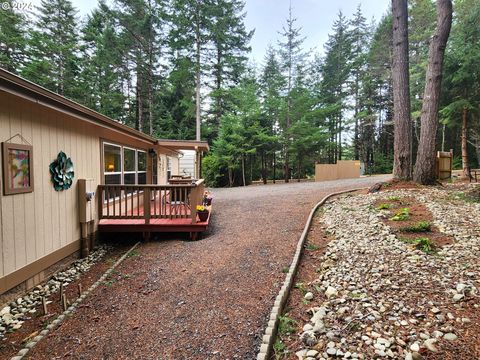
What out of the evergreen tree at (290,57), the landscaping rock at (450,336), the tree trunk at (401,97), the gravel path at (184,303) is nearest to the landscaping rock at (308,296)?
the gravel path at (184,303)

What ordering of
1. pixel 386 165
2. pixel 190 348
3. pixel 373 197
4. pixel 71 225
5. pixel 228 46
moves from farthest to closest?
pixel 386 165 → pixel 228 46 → pixel 373 197 → pixel 71 225 → pixel 190 348

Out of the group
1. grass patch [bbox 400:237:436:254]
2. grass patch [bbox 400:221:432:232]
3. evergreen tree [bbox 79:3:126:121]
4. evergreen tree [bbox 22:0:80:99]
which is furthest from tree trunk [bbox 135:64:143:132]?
grass patch [bbox 400:237:436:254]

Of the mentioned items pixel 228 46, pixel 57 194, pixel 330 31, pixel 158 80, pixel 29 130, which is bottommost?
pixel 57 194

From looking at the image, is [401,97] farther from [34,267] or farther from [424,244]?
[34,267]

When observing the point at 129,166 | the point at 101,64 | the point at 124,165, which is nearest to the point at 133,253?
the point at 124,165

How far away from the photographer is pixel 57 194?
4.30 meters

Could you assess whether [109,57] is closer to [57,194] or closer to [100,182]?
[100,182]

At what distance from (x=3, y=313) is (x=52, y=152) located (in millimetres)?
2430

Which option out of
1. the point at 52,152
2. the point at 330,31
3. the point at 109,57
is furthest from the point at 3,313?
the point at 330,31

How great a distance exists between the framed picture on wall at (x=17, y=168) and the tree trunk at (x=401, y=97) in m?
8.71

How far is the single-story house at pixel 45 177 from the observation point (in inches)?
126

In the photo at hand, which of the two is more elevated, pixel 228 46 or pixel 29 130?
pixel 228 46

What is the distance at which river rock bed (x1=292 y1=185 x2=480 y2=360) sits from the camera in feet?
6.81

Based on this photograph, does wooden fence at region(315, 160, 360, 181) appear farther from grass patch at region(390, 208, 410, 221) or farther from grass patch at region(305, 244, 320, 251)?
grass patch at region(305, 244, 320, 251)
